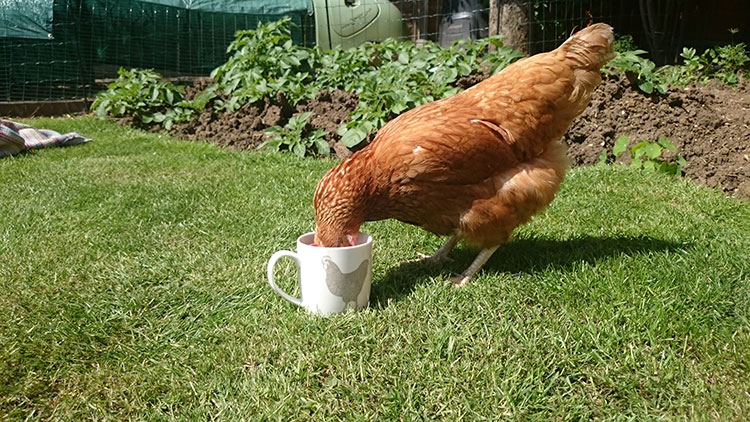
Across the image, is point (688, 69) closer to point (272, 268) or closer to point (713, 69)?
point (713, 69)

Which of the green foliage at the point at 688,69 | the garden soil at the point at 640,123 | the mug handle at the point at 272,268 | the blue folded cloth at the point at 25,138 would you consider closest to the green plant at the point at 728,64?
the green foliage at the point at 688,69

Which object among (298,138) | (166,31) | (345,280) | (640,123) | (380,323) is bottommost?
(380,323)

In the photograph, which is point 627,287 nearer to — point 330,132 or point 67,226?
point 67,226

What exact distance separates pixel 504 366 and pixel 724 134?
409cm

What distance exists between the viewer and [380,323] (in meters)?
2.30

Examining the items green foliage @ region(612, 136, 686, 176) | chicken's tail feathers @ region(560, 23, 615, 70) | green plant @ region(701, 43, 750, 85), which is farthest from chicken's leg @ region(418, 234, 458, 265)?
green plant @ region(701, 43, 750, 85)

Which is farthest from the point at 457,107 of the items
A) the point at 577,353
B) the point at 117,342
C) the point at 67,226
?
the point at 67,226

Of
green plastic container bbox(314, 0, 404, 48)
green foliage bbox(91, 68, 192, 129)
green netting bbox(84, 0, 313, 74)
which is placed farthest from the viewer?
green plastic container bbox(314, 0, 404, 48)

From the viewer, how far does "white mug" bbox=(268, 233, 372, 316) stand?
7.50 feet

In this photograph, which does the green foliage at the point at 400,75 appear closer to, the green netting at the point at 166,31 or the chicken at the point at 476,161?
the chicken at the point at 476,161

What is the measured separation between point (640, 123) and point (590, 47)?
2.58 m

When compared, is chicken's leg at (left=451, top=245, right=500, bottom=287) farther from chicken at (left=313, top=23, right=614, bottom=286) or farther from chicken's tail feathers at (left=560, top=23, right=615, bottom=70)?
chicken's tail feathers at (left=560, top=23, right=615, bottom=70)

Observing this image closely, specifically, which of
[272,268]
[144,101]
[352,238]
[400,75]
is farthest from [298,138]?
[272,268]

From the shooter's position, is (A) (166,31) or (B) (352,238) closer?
(B) (352,238)
